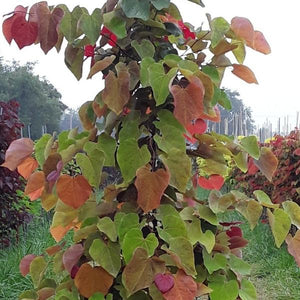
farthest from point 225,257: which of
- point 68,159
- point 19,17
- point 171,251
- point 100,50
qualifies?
point 19,17

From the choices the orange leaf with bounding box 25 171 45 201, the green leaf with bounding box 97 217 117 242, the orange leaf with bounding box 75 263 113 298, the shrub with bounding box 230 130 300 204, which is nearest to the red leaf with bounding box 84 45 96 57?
the orange leaf with bounding box 25 171 45 201

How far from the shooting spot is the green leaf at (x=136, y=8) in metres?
1.13

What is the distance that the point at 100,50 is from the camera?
129 cm

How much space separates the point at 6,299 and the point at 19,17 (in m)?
2.57

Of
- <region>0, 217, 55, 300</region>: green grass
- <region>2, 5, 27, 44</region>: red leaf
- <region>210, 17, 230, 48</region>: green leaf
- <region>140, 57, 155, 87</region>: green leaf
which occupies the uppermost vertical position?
<region>2, 5, 27, 44</region>: red leaf

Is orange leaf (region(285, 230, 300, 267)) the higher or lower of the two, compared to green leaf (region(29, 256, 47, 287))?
higher

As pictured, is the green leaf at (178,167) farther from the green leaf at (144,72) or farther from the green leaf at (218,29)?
the green leaf at (218,29)

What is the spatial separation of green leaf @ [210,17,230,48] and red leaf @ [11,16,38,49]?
443mm

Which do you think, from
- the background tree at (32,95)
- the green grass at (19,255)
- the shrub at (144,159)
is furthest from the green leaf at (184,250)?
the background tree at (32,95)

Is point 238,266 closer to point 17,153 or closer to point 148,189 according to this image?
point 148,189

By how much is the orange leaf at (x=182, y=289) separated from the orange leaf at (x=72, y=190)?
28 centimetres

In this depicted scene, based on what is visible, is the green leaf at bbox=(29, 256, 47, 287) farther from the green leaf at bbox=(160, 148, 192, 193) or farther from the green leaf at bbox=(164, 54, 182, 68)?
the green leaf at bbox=(164, 54, 182, 68)

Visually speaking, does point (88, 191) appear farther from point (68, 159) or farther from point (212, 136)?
point (212, 136)

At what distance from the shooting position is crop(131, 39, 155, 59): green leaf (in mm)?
1167
